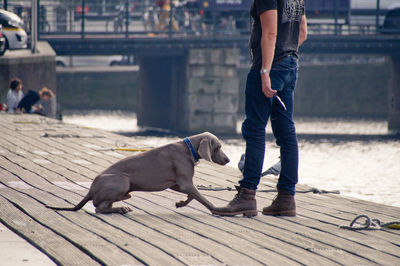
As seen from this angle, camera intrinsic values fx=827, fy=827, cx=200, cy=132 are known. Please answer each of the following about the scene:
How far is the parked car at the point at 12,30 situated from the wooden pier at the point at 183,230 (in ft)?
53.9

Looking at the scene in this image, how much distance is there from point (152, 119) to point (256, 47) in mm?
35852

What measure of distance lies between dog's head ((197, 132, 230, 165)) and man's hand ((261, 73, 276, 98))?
525mm

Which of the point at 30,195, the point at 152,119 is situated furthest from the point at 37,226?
the point at 152,119

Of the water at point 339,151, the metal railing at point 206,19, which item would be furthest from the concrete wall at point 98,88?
the metal railing at point 206,19

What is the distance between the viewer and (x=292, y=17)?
238 inches

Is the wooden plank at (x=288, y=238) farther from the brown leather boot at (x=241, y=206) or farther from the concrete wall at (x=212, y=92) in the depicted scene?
the concrete wall at (x=212, y=92)

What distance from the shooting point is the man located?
19.5 ft

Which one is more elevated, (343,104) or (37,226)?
(37,226)

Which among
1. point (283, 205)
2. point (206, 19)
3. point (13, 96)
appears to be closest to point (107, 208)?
point (283, 205)

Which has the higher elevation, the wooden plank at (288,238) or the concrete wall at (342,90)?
the wooden plank at (288,238)

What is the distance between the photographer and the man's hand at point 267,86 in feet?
19.1

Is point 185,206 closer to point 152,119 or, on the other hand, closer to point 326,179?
point 326,179

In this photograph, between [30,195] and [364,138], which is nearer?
[30,195]

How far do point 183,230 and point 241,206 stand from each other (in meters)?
0.77
